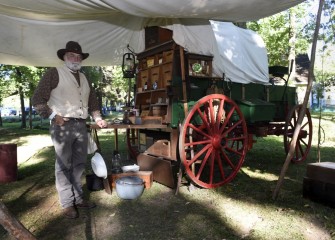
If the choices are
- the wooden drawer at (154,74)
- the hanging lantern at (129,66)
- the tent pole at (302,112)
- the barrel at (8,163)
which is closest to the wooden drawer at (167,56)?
the wooden drawer at (154,74)

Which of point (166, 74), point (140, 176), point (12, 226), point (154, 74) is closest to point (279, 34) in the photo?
point (154, 74)

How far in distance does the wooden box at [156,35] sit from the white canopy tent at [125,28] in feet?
0.38

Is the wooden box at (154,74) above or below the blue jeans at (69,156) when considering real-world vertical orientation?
above

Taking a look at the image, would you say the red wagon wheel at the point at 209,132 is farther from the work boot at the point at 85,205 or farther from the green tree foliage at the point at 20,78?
the green tree foliage at the point at 20,78

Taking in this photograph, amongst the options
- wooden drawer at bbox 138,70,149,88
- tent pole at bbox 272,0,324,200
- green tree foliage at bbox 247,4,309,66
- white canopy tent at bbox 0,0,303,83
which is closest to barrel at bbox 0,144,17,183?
white canopy tent at bbox 0,0,303,83

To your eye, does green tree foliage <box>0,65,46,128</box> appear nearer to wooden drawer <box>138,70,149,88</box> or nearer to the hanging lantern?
the hanging lantern

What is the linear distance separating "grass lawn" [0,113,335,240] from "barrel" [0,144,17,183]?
0.51 feet

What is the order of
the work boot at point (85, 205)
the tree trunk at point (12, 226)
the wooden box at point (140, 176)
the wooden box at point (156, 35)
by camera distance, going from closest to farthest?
the tree trunk at point (12, 226) → the work boot at point (85, 205) → the wooden box at point (140, 176) → the wooden box at point (156, 35)

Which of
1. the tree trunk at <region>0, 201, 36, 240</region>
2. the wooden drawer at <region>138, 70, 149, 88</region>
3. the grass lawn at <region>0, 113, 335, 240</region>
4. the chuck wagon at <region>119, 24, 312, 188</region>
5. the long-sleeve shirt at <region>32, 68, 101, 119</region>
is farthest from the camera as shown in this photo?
the wooden drawer at <region>138, 70, 149, 88</region>

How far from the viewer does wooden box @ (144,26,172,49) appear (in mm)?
5468

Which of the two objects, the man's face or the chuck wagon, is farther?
the chuck wagon

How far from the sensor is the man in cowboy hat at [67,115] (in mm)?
3609

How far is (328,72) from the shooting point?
21.7m

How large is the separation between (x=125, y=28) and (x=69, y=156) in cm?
287
